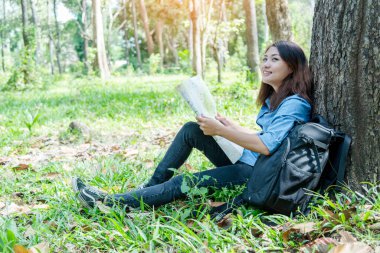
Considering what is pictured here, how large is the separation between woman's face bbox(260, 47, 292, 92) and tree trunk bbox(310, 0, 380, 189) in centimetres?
22

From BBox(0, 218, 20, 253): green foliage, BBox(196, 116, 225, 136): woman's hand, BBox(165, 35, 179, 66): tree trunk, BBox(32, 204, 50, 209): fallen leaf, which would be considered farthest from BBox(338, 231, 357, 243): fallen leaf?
BBox(165, 35, 179, 66): tree trunk

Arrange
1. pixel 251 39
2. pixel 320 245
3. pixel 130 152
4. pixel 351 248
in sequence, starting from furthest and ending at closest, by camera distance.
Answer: pixel 251 39, pixel 130 152, pixel 320 245, pixel 351 248

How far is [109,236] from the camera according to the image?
2.46 meters

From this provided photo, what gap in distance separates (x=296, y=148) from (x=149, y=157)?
236 centimetres

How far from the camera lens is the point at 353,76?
2625mm

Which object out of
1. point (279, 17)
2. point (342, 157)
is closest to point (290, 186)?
point (342, 157)

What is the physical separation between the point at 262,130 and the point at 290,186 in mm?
541

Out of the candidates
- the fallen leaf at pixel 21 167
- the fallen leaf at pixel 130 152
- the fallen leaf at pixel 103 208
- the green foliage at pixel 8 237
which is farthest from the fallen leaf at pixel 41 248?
the fallen leaf at pixel 130 152

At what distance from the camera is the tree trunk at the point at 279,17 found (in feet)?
24.0

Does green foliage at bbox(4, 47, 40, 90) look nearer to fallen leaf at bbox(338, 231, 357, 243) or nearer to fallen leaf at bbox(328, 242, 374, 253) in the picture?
fallen leaf at bbox(338, 231, 357, 243)

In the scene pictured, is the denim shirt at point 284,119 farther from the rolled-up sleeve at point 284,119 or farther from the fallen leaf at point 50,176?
the fallen leaf at point 50,176

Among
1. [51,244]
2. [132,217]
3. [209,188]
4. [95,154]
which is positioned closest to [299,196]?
[209,188]

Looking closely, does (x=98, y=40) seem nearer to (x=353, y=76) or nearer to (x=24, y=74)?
(x=24, y=74)

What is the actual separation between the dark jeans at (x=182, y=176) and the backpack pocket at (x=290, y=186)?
510 mm
